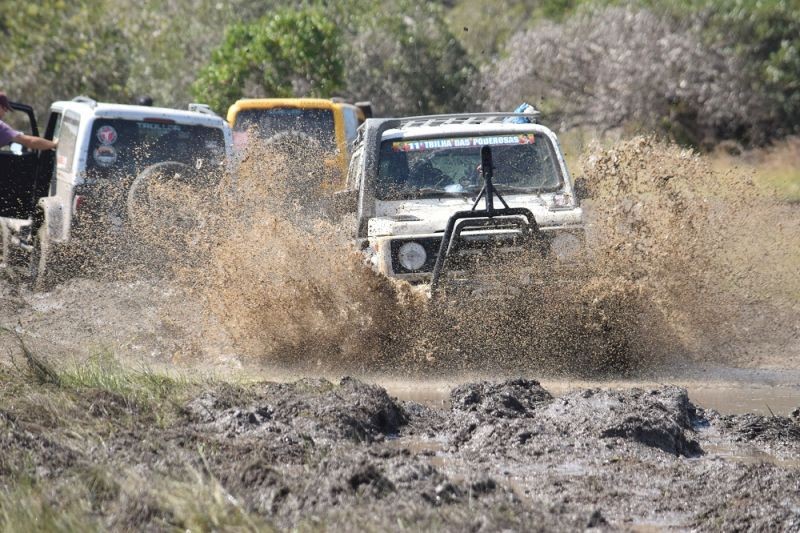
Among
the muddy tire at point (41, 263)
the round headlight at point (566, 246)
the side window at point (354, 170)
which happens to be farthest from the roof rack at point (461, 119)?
the muddy tire at point (41, 263)

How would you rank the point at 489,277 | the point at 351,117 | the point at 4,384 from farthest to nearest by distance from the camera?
the point at 351,117 < the point at 489,277 < the point at 4,384

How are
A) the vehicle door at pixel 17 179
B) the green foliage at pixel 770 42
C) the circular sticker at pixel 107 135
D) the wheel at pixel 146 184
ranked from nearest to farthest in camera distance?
the wheel at pixel 146 184
the vehicle door at pixel 17 179
the circular sticker at pixel 107 135
the green foliage at pixel 770 42

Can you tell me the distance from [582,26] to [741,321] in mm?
13925

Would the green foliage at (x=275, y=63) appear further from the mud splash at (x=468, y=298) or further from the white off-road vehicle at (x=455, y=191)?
the white off-road vehicle at (x=455, y=191)

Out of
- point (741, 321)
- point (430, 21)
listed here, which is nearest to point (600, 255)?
point (741, 321)

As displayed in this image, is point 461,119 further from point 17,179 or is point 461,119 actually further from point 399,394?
point 17,179

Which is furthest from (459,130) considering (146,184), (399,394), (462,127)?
(146,184)

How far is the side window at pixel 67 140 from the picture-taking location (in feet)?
39.4

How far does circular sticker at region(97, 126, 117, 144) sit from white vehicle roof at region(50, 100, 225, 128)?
12 cm

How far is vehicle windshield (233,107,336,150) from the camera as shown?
16.0m

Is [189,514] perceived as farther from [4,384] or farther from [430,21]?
[430,21]

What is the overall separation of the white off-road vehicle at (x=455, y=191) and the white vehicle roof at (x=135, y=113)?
2.94 m

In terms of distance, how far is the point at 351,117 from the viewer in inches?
643

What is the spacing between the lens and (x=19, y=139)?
10.3 m
